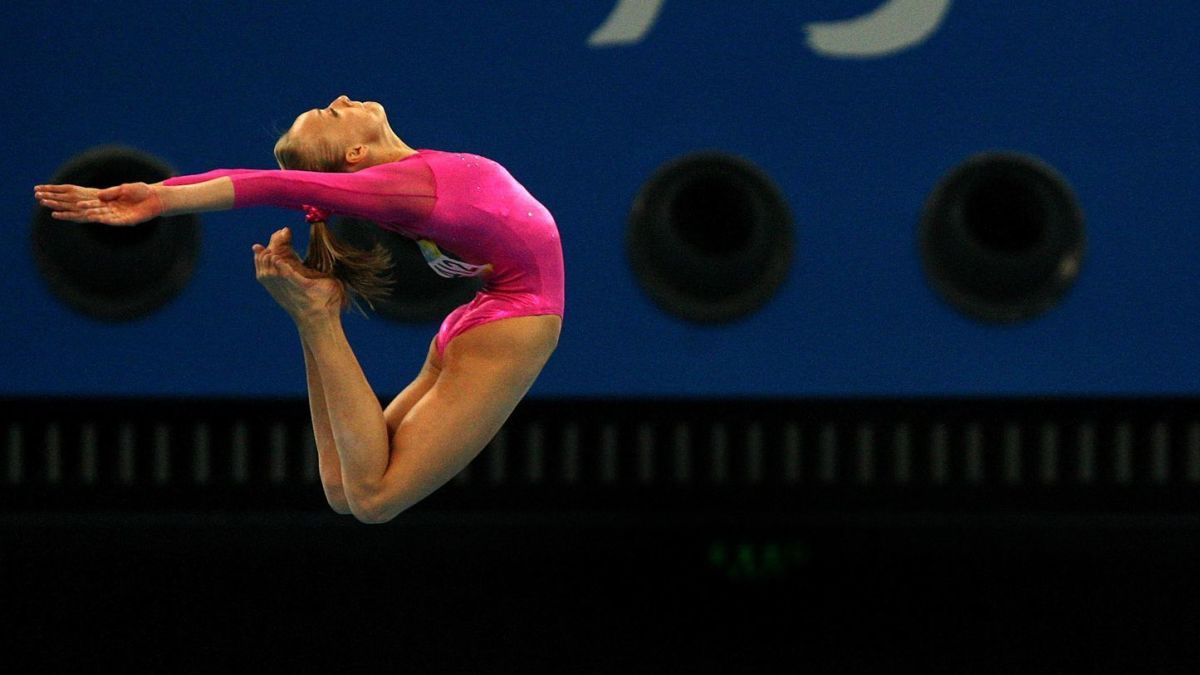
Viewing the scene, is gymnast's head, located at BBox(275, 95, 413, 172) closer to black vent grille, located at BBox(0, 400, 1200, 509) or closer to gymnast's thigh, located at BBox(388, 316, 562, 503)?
gymnast's thigh, located at BBox(388, 316, 562, 503)

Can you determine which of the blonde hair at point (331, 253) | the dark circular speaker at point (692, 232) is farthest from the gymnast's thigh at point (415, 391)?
the dark circular speaker at point (692, 232)

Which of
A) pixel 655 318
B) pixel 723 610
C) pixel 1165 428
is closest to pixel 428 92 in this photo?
pixel 655 318

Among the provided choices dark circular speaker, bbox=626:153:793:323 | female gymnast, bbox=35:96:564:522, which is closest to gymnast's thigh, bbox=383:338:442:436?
female gymnast, bbox=35:96:564:522

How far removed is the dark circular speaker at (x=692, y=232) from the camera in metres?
2.29

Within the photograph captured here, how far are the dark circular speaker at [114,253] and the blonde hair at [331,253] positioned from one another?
0.71ft

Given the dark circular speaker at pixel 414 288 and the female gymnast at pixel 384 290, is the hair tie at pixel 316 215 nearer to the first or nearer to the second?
the female gymnast at pixel 384 290

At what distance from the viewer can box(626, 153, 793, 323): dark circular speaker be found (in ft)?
7.53

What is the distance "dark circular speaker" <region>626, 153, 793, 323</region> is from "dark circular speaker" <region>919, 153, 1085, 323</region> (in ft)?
0.56

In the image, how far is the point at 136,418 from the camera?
246 cm

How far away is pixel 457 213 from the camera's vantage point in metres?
2.06

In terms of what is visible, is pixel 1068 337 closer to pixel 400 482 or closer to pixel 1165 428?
pixel 1165 428

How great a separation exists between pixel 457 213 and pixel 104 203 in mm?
358

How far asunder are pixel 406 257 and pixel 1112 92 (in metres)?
0.79

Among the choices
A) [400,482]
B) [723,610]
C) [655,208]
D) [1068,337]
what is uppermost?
[655,208]
